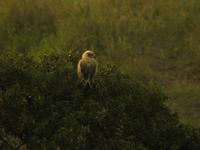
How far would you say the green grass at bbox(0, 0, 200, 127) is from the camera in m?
10.8

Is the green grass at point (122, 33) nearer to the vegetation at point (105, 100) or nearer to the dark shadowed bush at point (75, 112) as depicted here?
the vegetation at point (105, 100)

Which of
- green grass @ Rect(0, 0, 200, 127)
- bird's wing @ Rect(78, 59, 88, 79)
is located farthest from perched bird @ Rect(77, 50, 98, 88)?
green grass @ Rect(0, 0, 200, 127)

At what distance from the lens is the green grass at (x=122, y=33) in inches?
427

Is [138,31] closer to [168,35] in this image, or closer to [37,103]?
[168,35]

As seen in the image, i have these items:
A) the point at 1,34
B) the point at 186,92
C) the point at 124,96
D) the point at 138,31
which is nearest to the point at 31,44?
the point at 1,34

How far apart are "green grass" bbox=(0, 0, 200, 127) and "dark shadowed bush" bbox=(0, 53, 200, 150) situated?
3.38 metres

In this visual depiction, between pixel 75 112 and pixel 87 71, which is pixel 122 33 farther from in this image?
pixel 75 112

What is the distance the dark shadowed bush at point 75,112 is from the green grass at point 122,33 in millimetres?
3382

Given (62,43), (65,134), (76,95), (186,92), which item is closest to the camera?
(65,134)

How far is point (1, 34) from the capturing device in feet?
38.8

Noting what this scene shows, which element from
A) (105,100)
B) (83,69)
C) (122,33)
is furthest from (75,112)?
(122,33)

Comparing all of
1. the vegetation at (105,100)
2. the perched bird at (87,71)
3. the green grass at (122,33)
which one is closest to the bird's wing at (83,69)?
the perched bird at (87,71)

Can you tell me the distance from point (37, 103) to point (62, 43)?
523 centimetres

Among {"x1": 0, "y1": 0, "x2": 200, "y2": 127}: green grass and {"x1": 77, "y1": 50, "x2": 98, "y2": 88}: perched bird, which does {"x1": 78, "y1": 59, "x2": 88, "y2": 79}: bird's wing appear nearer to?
{"x1": 77, "y1": 50, "x2": 98, "y2": 88}: perched bird
